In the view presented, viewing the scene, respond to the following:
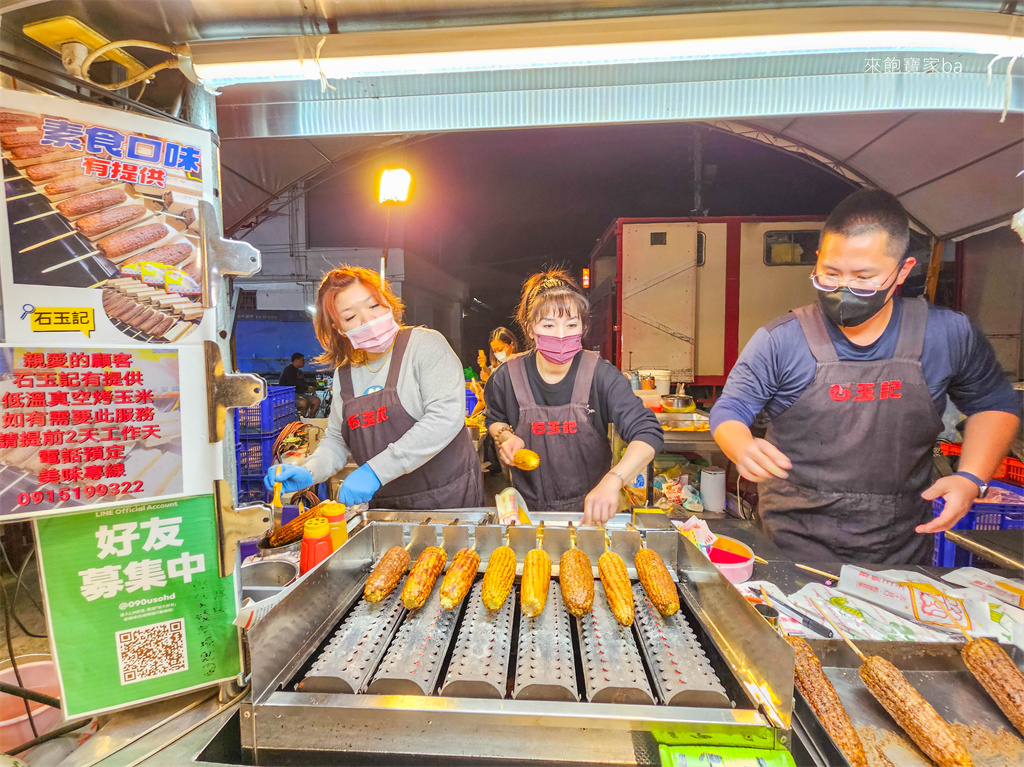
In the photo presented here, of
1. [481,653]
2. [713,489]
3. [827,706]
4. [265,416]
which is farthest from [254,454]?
[713,489]

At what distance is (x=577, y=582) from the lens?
1.59 m

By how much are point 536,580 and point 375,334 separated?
189 centimetres

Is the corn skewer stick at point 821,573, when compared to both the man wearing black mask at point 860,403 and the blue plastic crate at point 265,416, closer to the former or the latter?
the man wearing black mask at point 860,403

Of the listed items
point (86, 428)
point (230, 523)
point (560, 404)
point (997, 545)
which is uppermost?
point (86, 428)

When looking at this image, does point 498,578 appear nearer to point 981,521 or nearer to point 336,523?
point 336,523

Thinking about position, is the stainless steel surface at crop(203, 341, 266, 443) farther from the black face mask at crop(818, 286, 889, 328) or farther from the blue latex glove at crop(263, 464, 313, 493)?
the black face mask at crop(818, 286, 889, 328)

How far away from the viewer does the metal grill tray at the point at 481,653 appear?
117 cm

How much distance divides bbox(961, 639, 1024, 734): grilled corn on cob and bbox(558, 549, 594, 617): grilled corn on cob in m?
1.29

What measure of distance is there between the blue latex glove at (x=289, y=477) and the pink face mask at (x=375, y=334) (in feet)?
2.93

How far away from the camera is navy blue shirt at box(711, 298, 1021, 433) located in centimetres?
245

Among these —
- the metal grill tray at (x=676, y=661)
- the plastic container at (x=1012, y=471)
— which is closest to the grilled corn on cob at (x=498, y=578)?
the metal grill tray at (x=676, y=661)

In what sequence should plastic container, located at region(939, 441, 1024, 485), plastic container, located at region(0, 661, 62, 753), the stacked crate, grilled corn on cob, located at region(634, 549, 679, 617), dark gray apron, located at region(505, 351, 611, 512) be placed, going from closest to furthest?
grilled corn on cob, located at region(634, 549, 679, 617)
plastic container, located at region(0, 661, 62, 753)
dark gray apron, located at region(505, 351, 611, 512)
plastic container, located at region(939, 441, 1024, 485)
the stacked crate

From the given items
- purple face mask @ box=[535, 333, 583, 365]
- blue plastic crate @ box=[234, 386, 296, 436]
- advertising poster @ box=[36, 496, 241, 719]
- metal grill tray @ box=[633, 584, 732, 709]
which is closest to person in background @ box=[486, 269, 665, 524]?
purple face mask @ box=[535, 333, 583, 365]

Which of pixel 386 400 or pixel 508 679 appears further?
pixel 386 400
